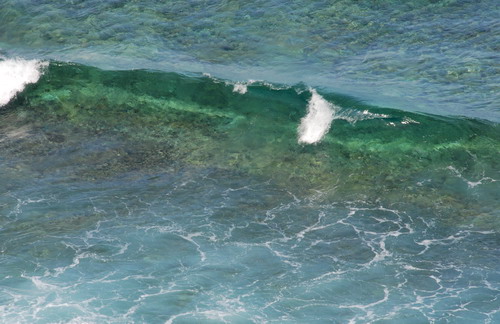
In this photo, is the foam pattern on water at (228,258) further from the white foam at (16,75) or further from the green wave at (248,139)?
the white foam at (16,75)

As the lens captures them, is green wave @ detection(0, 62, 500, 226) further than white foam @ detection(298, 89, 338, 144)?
No

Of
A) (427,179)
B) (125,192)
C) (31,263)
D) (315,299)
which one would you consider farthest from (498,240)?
(31,263)

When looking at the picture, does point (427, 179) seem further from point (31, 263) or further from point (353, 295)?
point (31, 263)

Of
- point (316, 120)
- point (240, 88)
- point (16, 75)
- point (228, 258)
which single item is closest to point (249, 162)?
point (316, 120)

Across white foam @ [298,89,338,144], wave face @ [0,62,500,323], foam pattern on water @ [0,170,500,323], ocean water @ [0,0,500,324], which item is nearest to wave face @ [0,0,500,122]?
ocean water @ [0,0,500,324]

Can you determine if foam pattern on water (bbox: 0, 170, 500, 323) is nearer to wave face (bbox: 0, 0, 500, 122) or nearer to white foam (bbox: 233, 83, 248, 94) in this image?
white foam (bbox: 233, 83, 248, 94)

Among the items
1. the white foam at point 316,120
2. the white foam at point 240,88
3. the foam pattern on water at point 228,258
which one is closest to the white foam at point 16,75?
the foam pattern on water at point 228,258
